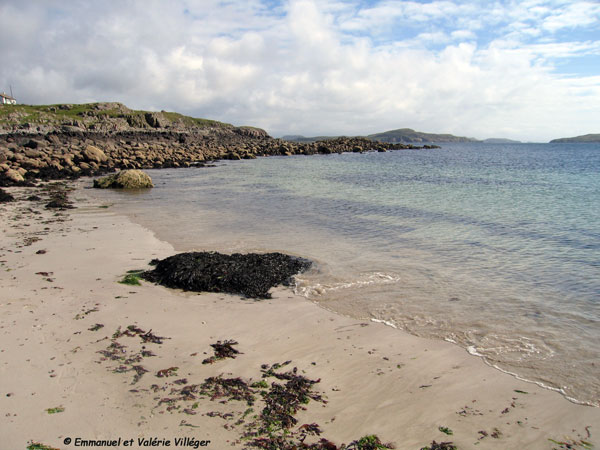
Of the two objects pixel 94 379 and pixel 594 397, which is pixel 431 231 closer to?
pixel 594 397

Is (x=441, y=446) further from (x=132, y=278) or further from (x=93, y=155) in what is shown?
(x=93, y=155)

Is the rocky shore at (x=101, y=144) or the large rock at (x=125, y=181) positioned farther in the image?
the rocky shore at (x=101, y=144)

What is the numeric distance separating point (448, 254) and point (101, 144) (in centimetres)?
4912

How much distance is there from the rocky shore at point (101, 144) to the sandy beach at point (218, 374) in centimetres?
2266

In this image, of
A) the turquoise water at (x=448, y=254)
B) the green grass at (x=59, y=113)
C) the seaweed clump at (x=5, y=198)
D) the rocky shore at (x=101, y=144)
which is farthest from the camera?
the green grass at (x=59, y=113)

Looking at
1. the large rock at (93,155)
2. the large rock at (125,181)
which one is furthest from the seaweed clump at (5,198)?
the large rock at (93,155)

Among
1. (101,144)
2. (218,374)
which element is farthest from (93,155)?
(218,374)

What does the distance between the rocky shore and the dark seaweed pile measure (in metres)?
21.4

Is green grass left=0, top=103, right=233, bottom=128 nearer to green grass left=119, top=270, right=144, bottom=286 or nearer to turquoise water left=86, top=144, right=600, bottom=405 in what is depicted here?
turquoise water left=86, top=144, right=600, bottom=405

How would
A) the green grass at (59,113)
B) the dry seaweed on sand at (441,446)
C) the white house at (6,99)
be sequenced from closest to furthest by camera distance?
1. the dry seaweed on sand at (441,446)
2. the green grass at (59,113)
3. the white house at (6,99)

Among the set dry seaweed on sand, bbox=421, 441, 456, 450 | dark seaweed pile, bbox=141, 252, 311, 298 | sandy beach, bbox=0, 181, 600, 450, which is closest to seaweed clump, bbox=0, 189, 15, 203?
sandy beach, bbox=0, 181, 600, 450

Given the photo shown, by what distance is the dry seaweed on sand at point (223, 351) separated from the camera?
5.14 meters

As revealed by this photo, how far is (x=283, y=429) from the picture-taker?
3.88 metres

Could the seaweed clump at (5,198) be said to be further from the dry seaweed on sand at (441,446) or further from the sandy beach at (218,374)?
the dry seaweed on sand at (441,446)
